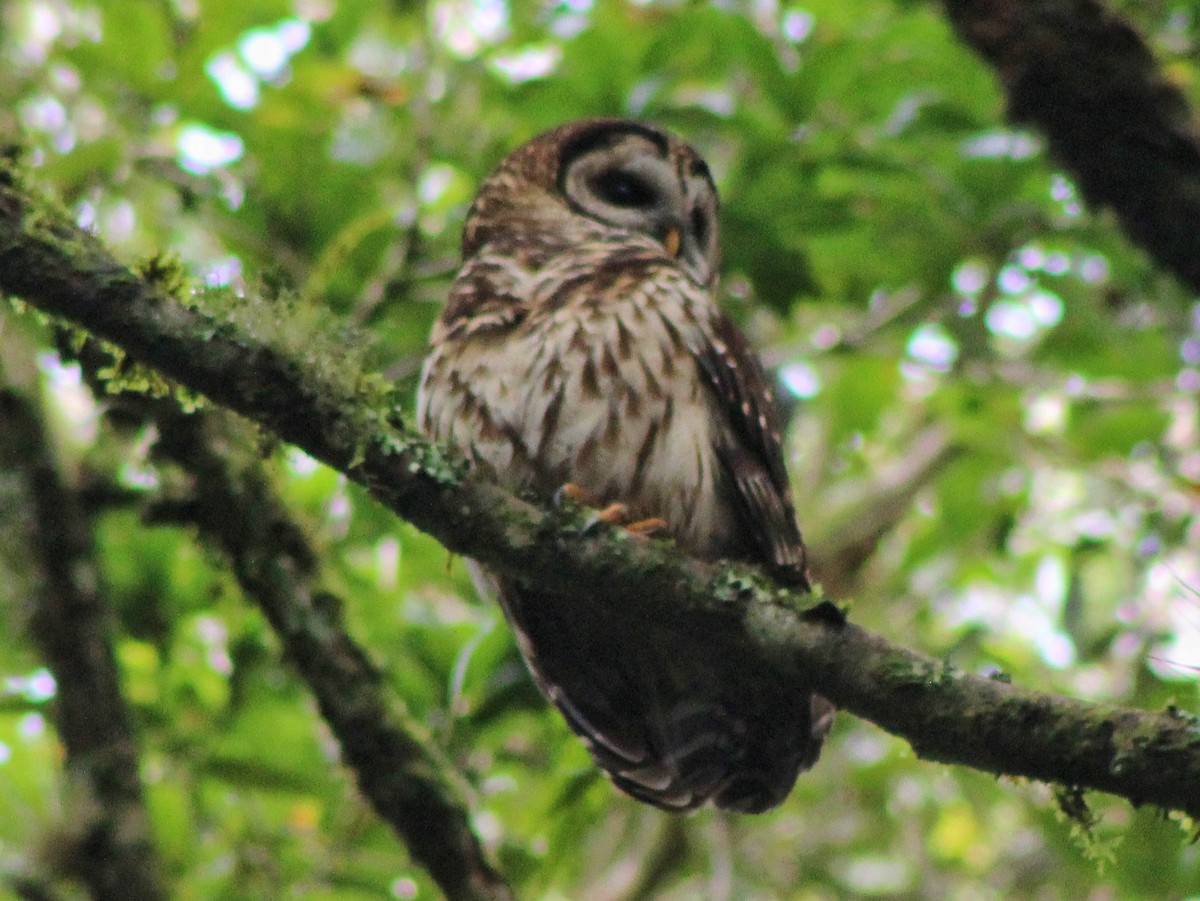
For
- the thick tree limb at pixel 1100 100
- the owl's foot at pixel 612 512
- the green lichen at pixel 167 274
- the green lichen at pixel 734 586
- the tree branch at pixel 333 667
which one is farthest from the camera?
the thick tree limb at pixel 1100 100

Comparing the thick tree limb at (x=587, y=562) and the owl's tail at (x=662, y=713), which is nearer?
the thick tree limb at (x=587, y=562)

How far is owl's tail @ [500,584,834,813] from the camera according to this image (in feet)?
9.48

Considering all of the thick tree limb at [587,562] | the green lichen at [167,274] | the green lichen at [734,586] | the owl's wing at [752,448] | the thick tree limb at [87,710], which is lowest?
the thick tree limb at [87,710]

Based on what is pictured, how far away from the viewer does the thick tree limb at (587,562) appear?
181 centimetres

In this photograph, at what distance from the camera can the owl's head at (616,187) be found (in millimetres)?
3646

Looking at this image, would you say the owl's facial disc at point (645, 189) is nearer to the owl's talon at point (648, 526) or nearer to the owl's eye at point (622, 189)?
the owl's eye at point (622, 189)

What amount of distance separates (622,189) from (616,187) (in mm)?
15

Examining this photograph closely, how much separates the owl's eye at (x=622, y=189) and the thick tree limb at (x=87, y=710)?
148 centimetres

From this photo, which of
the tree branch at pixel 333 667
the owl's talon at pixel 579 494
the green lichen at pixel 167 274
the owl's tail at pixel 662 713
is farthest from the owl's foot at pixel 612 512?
the tree branch at pixel 333 667

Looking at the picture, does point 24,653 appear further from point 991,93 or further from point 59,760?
point 991,93

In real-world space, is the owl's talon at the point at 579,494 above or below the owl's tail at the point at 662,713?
above

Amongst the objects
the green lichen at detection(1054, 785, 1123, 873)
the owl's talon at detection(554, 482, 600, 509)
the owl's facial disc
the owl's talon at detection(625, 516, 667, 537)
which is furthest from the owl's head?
the green lichen at detection(1054, 785, 1123, 873)

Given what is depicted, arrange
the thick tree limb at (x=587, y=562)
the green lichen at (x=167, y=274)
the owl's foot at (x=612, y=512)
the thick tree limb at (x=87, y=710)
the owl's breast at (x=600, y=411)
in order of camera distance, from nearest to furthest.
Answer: the thick tree limb at (x=587, y=562), the green lichen at (x=167, y=274), the owl's foot at (x=612, y=512), the owl's breast at (x=600, y=411), the thick tree limb at (x=87, y=710)

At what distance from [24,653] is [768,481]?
2.06 m
